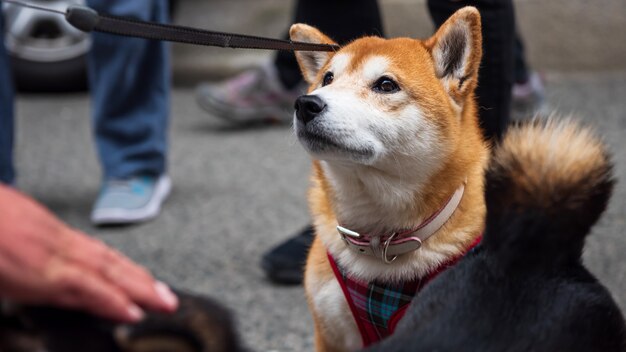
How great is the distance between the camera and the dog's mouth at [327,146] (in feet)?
6.10

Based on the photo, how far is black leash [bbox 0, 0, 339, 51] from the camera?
1604mm

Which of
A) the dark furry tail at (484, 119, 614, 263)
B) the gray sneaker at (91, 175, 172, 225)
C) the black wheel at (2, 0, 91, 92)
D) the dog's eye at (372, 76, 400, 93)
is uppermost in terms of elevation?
the dark furry tail at (484, 119, 614, 263)

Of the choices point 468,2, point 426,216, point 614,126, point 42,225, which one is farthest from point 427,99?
point 614,126

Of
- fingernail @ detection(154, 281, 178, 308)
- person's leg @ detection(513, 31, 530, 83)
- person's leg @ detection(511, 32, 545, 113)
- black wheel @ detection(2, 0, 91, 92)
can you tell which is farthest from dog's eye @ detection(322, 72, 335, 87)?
black wheel @ detection(2, 0, 91, 92)

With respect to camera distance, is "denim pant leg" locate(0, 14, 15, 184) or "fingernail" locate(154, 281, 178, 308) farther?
"denim pant leg" locate(0, 14, 15, 184)

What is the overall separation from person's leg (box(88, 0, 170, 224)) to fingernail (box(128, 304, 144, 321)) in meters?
2.38

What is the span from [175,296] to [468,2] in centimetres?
141

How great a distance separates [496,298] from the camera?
127cm

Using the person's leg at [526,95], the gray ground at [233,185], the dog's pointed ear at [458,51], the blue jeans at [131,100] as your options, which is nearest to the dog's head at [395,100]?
the dog's pointed ear at [458,51]

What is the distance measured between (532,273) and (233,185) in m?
2.72

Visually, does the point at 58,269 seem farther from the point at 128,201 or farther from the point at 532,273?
the point at 128,201

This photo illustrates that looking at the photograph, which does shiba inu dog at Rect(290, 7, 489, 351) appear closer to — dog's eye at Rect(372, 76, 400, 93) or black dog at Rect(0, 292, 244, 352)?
dog's eye at Rect(372, 76, 400, 93)

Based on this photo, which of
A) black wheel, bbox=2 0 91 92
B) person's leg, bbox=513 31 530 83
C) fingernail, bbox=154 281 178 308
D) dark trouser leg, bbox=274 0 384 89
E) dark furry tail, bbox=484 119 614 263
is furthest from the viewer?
black wheel, bbox=2 0 91 92

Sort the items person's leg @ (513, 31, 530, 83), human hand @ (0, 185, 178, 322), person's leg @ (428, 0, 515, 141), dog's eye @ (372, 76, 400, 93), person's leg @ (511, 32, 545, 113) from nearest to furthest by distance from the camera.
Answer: human hand @ (0, 185, 178, 322), dog's eye @ (372, 76, 400, 93), person's leg @ (428, 0, 515, 141), person's leg @ (513, 31, 530, 83), person's leg @ (511, 32, 545, 113)
